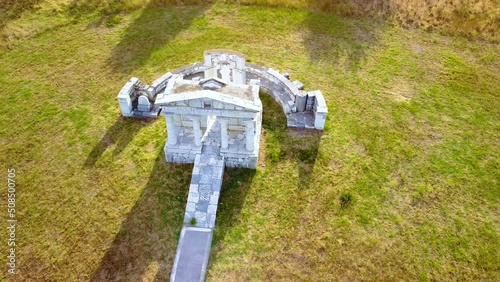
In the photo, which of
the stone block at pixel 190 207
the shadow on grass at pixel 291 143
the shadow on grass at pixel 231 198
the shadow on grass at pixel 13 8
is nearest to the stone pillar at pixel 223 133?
the shadow on grass at pixel 231 198

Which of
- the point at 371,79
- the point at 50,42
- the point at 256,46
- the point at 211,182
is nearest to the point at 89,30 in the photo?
the point at 50,42

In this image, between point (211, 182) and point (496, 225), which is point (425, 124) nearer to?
point (496, 225)

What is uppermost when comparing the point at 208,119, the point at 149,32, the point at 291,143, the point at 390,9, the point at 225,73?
the point at 390,9

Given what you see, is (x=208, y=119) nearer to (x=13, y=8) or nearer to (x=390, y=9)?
(x=390, y=9)

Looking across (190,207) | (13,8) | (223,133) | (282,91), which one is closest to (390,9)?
(282,91)

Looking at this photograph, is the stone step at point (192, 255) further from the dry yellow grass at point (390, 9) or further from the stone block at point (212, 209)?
the dry yellow grass at point (390, 9)

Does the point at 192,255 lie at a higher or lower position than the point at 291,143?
lower

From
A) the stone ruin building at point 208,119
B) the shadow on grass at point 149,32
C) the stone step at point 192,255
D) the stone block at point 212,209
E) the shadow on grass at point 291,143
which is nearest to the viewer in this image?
the stone step at point 192,255
